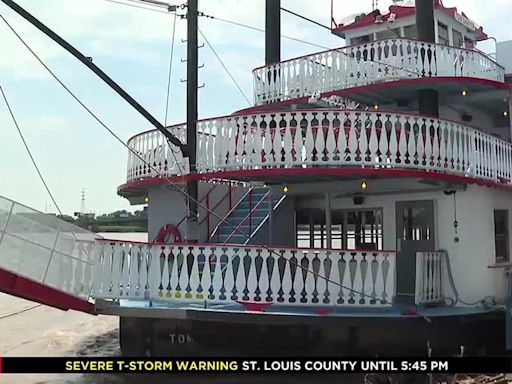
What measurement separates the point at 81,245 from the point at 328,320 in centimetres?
443

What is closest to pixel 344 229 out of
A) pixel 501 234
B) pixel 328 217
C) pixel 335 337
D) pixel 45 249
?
pixel 328 217

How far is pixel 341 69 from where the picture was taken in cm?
1555

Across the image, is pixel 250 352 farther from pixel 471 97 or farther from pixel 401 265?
pixel 471 97

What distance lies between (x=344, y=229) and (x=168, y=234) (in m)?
4.34

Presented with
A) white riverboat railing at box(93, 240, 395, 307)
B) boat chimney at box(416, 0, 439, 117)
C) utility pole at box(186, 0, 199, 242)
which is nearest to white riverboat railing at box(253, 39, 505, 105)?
boat chimney at box(416, 0, 439, 117)

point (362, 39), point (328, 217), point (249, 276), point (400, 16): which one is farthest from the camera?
point (362, 39)

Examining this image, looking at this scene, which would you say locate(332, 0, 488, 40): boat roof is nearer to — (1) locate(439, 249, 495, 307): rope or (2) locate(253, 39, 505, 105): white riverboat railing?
(2) locate(253, 39, 505, 105): white riverboat railing

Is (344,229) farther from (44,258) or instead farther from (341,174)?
(44,258)

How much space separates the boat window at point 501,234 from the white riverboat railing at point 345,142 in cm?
159

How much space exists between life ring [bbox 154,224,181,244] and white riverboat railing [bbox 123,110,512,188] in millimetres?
3135

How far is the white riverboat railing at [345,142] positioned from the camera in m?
11.0

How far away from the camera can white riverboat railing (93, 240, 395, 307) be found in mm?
10328

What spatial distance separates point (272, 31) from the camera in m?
19.3

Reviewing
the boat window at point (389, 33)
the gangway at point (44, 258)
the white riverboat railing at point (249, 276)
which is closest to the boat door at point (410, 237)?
the white riverboat railing at point (249, 276)
